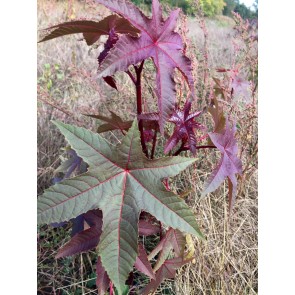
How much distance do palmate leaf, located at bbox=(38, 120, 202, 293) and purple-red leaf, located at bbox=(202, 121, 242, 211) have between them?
0.11m

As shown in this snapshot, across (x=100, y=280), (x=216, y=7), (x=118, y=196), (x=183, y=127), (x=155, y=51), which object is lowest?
(x=100, y=280)

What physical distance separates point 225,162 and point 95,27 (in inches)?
14.8

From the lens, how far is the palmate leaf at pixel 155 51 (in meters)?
0.70

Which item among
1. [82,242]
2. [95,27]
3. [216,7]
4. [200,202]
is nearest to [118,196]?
[82,242]

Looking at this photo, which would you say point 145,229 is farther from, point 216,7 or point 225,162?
point 216,7

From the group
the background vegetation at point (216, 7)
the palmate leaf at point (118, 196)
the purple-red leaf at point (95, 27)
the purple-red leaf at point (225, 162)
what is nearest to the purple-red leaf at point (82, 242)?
the palmate leaf at point (118, 196)

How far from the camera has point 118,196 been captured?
73 centimetres

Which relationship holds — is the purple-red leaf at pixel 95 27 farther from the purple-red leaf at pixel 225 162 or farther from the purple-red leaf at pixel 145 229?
the purple-red leaf at pixel 145 229

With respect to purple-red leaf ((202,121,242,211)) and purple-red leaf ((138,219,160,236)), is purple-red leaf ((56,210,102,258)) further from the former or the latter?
purple-red leaf ((202,121,242,211))

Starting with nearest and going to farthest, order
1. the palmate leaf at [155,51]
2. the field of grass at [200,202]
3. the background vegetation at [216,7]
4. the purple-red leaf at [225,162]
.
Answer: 1. the palmate leaf at [155,51]
2. the purple-red leaf at [225,162]
3. the field of grass at [200,202]
4. the background vegetation at [216,7]

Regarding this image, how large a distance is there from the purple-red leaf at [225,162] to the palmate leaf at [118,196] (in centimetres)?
11

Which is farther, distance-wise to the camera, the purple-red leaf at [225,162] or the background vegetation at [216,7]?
the background vegetation at [216,7]
